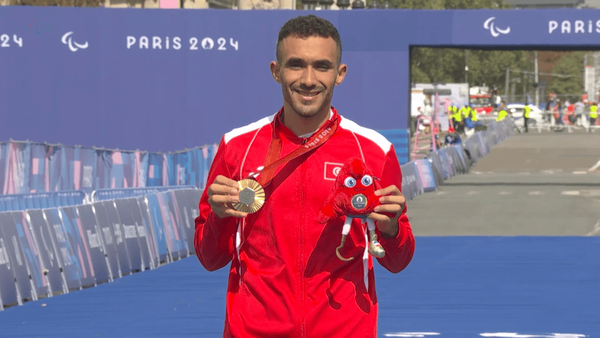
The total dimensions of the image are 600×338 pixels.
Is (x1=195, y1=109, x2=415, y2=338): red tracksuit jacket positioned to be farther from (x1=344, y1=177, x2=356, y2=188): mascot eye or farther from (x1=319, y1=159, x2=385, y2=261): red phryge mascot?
(x1=344, y1=177, x2=356, y2=188): mascot eye

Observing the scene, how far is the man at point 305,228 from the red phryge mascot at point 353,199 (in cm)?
7

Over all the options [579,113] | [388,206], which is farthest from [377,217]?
[579,113]

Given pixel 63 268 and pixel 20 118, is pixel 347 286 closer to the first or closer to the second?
pixel 63 268

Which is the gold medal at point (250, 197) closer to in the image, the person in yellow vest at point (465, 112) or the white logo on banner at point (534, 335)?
the white logo on banner at point (534, 335)

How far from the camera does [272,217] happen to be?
4258mm

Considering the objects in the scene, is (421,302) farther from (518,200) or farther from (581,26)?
(581,26)

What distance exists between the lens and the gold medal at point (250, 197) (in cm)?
407

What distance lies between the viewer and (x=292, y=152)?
14.0 ft

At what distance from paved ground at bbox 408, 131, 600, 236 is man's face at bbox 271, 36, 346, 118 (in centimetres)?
1730

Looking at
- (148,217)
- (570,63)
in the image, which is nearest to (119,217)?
(148,217)

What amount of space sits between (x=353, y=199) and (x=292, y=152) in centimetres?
41

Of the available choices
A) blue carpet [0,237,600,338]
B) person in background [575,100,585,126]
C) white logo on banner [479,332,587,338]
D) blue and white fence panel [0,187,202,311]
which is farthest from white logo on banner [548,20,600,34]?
person in background [575,100,585,126]

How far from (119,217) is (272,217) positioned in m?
11.7

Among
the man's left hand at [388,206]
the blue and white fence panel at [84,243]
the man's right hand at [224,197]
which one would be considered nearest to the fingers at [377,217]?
the man's left hand at [388,206]
